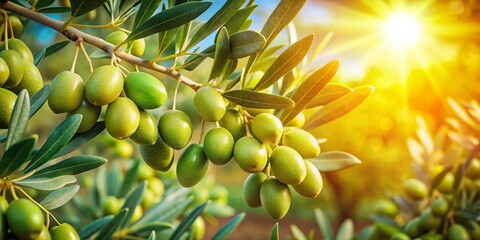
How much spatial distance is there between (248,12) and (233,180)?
84.1 feet

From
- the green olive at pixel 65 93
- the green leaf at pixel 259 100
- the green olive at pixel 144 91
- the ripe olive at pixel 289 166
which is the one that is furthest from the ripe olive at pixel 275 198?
the green olive at pixel 65 93

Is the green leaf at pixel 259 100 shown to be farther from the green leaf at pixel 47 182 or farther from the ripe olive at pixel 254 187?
the green leaf at pixel 47 182

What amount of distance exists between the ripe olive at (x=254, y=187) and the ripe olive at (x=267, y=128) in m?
0.09

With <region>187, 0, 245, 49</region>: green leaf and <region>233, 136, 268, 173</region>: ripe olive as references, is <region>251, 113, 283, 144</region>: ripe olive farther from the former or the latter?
<region>187, 0, 245, 49</region>: green leaf

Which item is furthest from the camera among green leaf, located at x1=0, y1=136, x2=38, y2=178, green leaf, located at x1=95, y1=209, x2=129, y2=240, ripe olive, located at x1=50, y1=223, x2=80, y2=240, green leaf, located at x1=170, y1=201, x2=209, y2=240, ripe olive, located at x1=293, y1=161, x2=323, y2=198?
green leaf, located at x1=170, y1=201, x2=209, y2=240

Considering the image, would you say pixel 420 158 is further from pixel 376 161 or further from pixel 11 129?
pixel 376 161

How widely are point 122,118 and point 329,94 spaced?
405 mm

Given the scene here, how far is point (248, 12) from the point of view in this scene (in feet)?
2.66

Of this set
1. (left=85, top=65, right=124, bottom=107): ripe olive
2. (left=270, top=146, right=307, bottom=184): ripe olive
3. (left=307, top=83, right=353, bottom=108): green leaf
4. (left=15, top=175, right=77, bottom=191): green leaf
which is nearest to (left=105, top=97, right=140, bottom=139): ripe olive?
(left=85, top=65, right=124, bottom=107): ripe olive

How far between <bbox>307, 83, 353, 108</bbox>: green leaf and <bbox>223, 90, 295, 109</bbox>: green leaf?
0.45ft

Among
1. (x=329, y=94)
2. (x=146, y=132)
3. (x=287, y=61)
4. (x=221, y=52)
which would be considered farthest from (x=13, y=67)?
(x=329, y=94)

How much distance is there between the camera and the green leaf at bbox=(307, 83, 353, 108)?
88 cm

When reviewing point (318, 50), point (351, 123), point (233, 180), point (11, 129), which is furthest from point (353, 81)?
point (233, 180)

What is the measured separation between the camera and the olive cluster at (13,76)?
0.69 m
